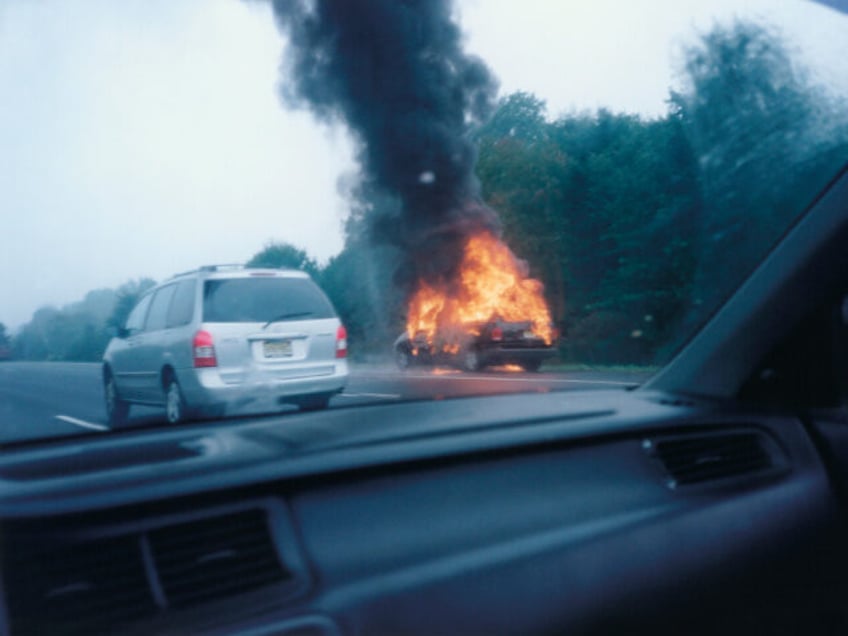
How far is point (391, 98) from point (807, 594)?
316 centimetres

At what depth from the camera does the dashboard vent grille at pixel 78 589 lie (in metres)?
1.69

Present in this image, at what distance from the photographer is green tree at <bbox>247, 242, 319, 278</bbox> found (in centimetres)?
274

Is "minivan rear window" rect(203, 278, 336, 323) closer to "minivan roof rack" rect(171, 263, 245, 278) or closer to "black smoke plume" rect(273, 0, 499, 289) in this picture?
"minivan roof rack" rect(171, 263, 245, 278)

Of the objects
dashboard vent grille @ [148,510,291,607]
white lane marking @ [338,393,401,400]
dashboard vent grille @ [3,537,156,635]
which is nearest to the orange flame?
white lane marking @ [338,393,401,400]

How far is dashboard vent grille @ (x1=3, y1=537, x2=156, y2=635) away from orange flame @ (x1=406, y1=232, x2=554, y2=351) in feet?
7.63

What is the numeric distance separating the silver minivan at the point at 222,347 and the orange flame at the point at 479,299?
100cm

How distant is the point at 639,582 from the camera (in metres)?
2.49

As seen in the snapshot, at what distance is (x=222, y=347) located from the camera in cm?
295

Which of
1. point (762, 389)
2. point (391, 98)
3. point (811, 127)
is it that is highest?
point (391, 98)

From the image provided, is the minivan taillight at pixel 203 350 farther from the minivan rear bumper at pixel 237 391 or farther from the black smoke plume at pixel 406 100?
the black smoke plume at pixel 406 100

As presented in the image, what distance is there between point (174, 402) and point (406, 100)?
2422mm

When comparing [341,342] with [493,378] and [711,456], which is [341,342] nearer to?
[493,378]

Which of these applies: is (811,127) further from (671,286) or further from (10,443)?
(10,443)

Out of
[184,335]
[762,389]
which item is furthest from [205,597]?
[762,389]
